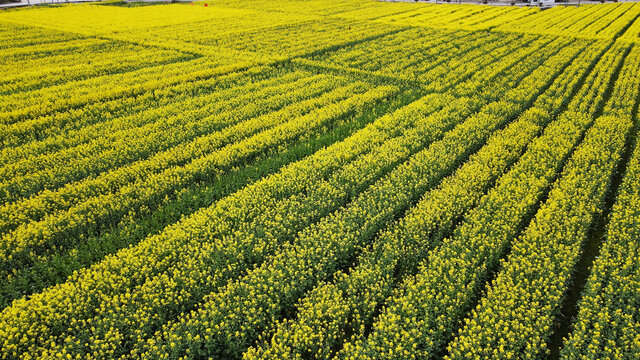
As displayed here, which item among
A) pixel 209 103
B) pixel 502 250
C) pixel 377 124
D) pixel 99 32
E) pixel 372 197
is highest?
pixel 99 32

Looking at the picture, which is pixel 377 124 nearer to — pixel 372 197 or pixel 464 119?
pixel 464 119

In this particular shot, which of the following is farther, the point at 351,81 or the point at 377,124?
the point at 351,81

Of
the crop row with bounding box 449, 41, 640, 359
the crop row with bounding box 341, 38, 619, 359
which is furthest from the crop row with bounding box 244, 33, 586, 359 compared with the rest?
the crop row with bounding box 449, 41, 640, 359

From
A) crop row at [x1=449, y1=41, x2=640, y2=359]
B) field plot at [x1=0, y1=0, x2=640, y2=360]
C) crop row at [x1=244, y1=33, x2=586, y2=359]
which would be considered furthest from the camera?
field plot at [x1=0, y1=0, x2=640, y2=360]

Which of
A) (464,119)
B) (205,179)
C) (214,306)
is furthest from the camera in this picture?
(464,119)

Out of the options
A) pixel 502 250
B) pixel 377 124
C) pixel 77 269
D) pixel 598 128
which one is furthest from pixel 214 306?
pixel 598 128

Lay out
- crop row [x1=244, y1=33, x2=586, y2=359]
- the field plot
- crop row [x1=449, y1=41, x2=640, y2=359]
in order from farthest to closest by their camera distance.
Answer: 1. the field plot
2. crop row [x1=244, y1=33, x2=586, y2=359]
3. crop row [x1=449, y1=41, x2=640, y2=359]

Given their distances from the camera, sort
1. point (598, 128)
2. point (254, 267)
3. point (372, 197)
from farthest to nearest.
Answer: point (598, 128) < point (372, 197) < point (254, 267)

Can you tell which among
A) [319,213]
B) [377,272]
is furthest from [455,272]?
[319,213]

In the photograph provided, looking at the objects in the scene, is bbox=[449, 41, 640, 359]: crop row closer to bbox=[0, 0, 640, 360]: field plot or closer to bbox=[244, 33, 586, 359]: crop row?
bbox=[0, 0, 640, 360]: field plot
